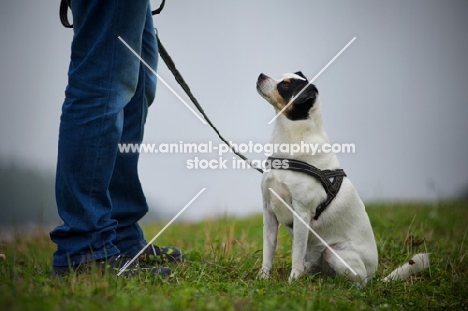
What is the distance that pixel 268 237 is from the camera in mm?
3588

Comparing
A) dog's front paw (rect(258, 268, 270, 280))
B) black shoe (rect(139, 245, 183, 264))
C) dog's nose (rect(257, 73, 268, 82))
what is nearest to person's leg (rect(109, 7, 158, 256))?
black shoe (rect(139, 245, 183, 264))

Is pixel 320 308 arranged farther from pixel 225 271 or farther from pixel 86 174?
pixel 86 174

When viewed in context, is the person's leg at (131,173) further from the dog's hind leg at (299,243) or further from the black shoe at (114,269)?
the dog's hind leg at (299,243)

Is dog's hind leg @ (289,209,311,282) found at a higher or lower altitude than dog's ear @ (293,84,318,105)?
lower

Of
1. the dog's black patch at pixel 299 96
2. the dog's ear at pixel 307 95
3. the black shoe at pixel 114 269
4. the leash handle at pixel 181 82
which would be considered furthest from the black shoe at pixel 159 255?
the dog's ear at pixel 307 95

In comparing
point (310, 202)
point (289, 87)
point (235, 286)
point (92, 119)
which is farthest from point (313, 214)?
point (92, 119)

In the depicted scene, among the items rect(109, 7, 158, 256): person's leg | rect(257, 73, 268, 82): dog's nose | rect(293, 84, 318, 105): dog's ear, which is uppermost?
rect(257, 73, 268, 82): dog's nose

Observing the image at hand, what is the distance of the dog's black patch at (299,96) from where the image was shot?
355cm

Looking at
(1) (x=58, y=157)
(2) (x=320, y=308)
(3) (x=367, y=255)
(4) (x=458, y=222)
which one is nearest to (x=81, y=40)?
(1) (x=58, y=157)

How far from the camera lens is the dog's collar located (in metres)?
3.44

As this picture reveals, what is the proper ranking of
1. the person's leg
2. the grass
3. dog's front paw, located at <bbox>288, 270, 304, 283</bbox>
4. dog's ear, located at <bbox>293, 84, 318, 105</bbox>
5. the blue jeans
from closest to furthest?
1. the grass
2. the blue jeans
3. dog's front paw, located at <bbox>288, 270, 304, 283</bbox>
4. dog's ear, located at <bbox>293, 84, 318, 105</bbox>
5. the person's leg

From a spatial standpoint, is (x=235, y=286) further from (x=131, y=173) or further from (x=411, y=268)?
(x=411, y=268)

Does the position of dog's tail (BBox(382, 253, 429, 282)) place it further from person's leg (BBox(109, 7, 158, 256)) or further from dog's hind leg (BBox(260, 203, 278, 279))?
person's leg (BBox(109, 7, 158, 256))

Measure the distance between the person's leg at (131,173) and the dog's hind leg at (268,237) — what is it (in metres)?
0.90
